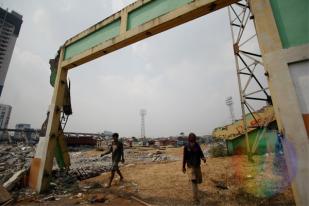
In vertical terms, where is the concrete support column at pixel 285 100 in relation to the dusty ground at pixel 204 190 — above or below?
above

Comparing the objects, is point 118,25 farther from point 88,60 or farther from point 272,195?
point 272,195

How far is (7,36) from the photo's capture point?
209ft

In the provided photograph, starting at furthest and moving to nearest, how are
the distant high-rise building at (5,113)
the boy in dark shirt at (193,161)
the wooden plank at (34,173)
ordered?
the distant high-rise building at (5,113)
the wooden plank at (34,173)
the boy in dark shirt at (193,161)

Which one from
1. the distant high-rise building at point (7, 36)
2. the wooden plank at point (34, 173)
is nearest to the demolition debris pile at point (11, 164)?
the wooden plank at point (34, 173)

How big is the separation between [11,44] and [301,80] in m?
83.1

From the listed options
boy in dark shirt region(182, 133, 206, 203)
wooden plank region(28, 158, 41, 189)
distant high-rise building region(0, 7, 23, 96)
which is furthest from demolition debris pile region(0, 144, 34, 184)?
distant high-rise building region(0, 7, 23, 96)

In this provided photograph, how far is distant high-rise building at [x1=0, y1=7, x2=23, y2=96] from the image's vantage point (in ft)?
202

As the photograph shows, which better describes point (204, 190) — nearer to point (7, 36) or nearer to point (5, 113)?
point (7, 36)

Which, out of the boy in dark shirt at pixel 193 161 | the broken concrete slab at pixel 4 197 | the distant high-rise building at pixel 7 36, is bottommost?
the broken concrete slab at pixel 4 197

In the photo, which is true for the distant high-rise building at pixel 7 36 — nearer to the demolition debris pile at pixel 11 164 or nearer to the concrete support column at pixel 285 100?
the demolition debris pile at pixel 11 164

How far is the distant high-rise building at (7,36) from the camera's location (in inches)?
2421

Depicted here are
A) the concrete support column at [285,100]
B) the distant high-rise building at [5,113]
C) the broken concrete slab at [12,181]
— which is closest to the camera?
the concrete support column at [285,100]

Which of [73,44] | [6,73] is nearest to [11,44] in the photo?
[6,73]

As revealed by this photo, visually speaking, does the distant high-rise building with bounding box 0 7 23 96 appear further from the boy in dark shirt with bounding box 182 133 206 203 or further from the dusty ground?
the boy in dark shirt with bounding box 182 133 206 203
